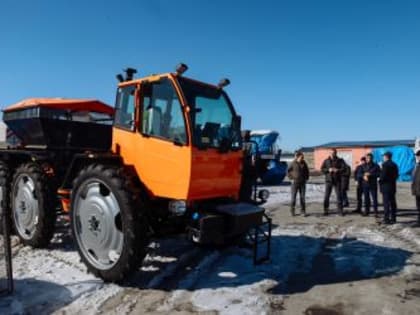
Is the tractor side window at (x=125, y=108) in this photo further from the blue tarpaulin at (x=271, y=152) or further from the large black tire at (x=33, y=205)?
the blue tarpaulin at (x=271, y=152)

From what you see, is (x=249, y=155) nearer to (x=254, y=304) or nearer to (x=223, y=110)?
(x=223, y=110)

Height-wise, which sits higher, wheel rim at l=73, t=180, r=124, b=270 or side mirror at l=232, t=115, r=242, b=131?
side mirror at l=232, t=115, r=242, b=131

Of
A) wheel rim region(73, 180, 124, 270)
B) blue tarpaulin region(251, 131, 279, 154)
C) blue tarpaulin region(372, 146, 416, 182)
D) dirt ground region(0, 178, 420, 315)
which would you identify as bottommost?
dirt ground region(0, 178, 420, 315)

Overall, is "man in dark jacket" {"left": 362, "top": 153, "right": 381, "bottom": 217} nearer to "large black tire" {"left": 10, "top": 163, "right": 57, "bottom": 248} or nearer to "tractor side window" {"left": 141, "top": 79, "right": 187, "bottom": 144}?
"tractor side window" {"left": 141, "top": 79, "right": 187, "bottom": 144}

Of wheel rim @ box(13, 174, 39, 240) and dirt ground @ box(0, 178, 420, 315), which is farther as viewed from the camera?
wheel rim @ box(13, 174, 39, 240)

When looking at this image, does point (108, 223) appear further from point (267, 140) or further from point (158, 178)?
point (267, 140)

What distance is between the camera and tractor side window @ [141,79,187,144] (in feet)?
14.6

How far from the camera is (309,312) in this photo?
390 cm

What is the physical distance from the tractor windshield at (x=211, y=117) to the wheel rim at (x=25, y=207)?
10.2ft

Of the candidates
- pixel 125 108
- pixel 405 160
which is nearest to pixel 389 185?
pixel 125 108

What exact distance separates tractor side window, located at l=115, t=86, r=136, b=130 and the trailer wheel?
0.67 metres

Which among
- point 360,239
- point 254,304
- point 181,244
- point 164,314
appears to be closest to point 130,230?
point 164,314

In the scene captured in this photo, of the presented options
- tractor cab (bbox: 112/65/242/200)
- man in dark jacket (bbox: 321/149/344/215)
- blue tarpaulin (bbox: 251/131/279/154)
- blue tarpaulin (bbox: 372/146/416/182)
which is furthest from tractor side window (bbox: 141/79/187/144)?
blue tarpaulin (bbox: 372/146/416/182)

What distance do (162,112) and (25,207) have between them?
317cm
